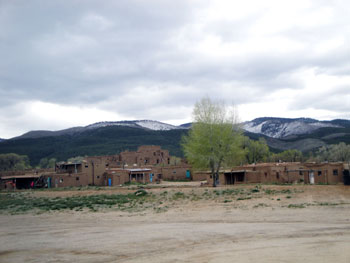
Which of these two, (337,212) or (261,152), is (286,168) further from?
(261,152)

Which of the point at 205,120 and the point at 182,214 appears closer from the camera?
the point at 182,214

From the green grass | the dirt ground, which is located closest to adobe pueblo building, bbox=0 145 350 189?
the dirt ground

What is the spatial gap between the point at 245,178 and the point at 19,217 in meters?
27.8

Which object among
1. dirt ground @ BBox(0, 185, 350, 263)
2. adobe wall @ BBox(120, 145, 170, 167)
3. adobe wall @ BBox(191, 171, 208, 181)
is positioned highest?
adobe wall @ BBox(120, 145, 170, 167)

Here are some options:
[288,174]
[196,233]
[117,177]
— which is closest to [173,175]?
[117,177]

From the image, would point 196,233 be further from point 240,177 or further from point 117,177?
point 117,177

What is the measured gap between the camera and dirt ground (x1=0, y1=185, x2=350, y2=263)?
43.2 feet

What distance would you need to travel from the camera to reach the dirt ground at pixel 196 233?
13172 millimetres

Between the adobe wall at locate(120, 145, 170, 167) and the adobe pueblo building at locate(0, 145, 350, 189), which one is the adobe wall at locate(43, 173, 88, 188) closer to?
the adobe pueblo building at locate(0, 145, 350, 189)

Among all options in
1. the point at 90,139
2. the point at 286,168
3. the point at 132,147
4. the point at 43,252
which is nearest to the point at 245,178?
the point at 286,168

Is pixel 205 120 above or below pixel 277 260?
above

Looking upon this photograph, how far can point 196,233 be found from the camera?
1708 centimetres

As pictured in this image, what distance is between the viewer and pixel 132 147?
488 feet

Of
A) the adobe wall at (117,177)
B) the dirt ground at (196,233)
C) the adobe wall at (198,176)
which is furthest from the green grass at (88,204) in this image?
the adobe wall at (198,176)
